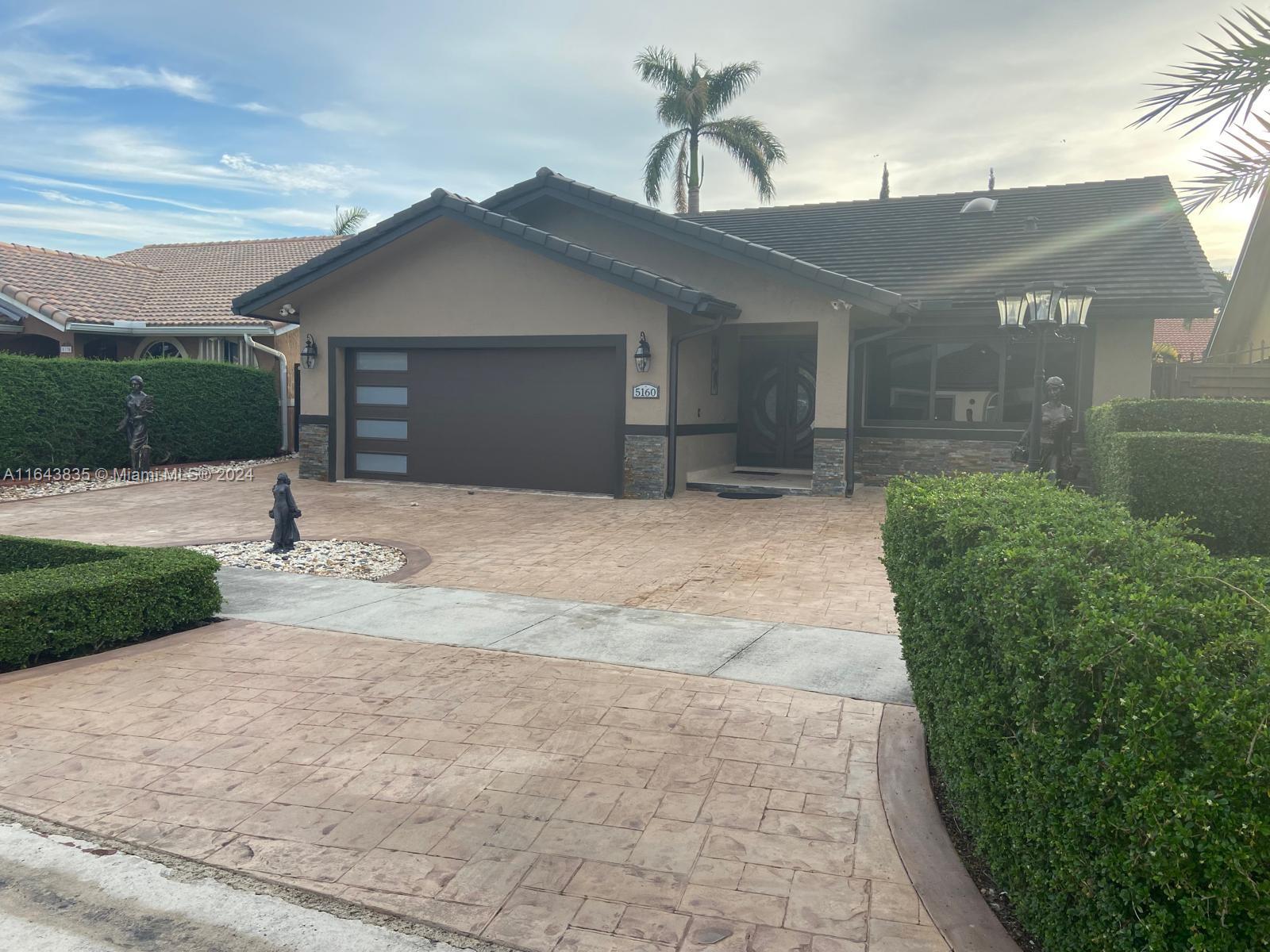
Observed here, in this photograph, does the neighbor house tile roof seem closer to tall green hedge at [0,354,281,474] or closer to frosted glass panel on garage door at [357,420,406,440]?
frosted glass panel on garage door at [357,420,406,440]

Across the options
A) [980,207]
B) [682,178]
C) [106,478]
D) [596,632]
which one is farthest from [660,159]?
[596,632]

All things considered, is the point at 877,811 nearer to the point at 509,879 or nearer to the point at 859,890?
the point at 859,890

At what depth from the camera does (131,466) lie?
17031mm

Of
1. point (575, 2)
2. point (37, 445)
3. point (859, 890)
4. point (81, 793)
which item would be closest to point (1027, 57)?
point (859, 890)

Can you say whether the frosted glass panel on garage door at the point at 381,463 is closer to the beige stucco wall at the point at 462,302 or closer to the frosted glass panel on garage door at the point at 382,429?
the frosted glass panel on garage door at the point at 382,429

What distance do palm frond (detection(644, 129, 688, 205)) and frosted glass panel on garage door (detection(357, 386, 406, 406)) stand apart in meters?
18.2

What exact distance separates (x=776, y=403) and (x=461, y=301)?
258 inches

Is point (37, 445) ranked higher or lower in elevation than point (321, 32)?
lower

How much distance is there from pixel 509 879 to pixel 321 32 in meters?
13.3

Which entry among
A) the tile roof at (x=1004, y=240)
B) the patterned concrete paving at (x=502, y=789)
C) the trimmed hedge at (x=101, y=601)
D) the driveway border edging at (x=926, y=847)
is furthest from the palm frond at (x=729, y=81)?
the driveway border edging at (x=926, y=847)

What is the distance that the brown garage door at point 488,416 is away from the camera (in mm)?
14750

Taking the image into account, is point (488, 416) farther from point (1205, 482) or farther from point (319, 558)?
point (1205, 482)

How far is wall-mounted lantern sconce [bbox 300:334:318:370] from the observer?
16.5 meters

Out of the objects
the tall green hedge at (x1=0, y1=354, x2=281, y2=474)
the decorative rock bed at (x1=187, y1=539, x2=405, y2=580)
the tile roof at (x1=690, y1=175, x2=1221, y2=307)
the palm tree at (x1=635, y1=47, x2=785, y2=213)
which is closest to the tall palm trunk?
the palm tree at (x1=635, y1=47, x2=785, y2=213)
